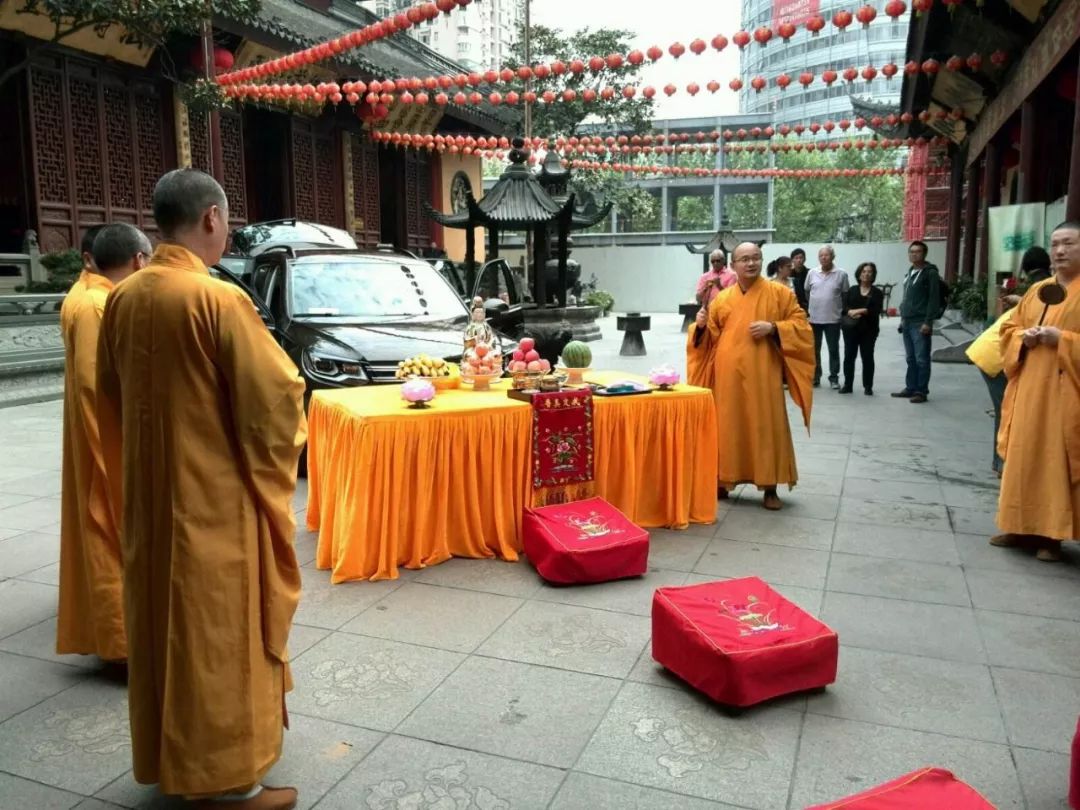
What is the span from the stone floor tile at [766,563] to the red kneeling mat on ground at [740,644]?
2.83 ft

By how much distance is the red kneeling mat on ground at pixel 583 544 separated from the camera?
3.86 meters

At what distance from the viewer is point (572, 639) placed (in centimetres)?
335

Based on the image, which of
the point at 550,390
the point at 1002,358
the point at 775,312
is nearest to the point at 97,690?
the point at 550,390

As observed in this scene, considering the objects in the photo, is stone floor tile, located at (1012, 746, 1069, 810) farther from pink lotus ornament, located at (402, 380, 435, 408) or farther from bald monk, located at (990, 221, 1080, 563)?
pink lotus ornament, located at (402, 380, 435, 408)

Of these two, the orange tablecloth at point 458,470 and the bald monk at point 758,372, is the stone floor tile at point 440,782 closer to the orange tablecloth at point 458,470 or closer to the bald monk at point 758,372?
the orange tablecloth at point 458,470

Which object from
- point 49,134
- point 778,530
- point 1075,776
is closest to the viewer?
point 1075,776

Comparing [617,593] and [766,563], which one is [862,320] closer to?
[766,563]

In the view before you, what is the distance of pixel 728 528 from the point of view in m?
4.82

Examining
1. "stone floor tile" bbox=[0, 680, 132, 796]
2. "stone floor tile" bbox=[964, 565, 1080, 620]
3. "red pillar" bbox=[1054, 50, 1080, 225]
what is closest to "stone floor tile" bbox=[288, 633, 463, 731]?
"stone floor tile" bbox=[0, 680, 132, 796]

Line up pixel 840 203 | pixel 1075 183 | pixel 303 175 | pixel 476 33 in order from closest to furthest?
1. pixel 1075 183
2. pixel 303 175
3. pixel 840 203
4. pixel 476 33

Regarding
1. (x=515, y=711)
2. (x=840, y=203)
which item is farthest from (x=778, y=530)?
(x=840, y=203)

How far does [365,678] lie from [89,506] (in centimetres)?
111

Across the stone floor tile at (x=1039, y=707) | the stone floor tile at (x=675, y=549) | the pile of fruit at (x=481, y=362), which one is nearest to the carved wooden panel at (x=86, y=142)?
the pile of fruit at (x=481, y=362)

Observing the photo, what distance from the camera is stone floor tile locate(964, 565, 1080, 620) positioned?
3.63 meters
